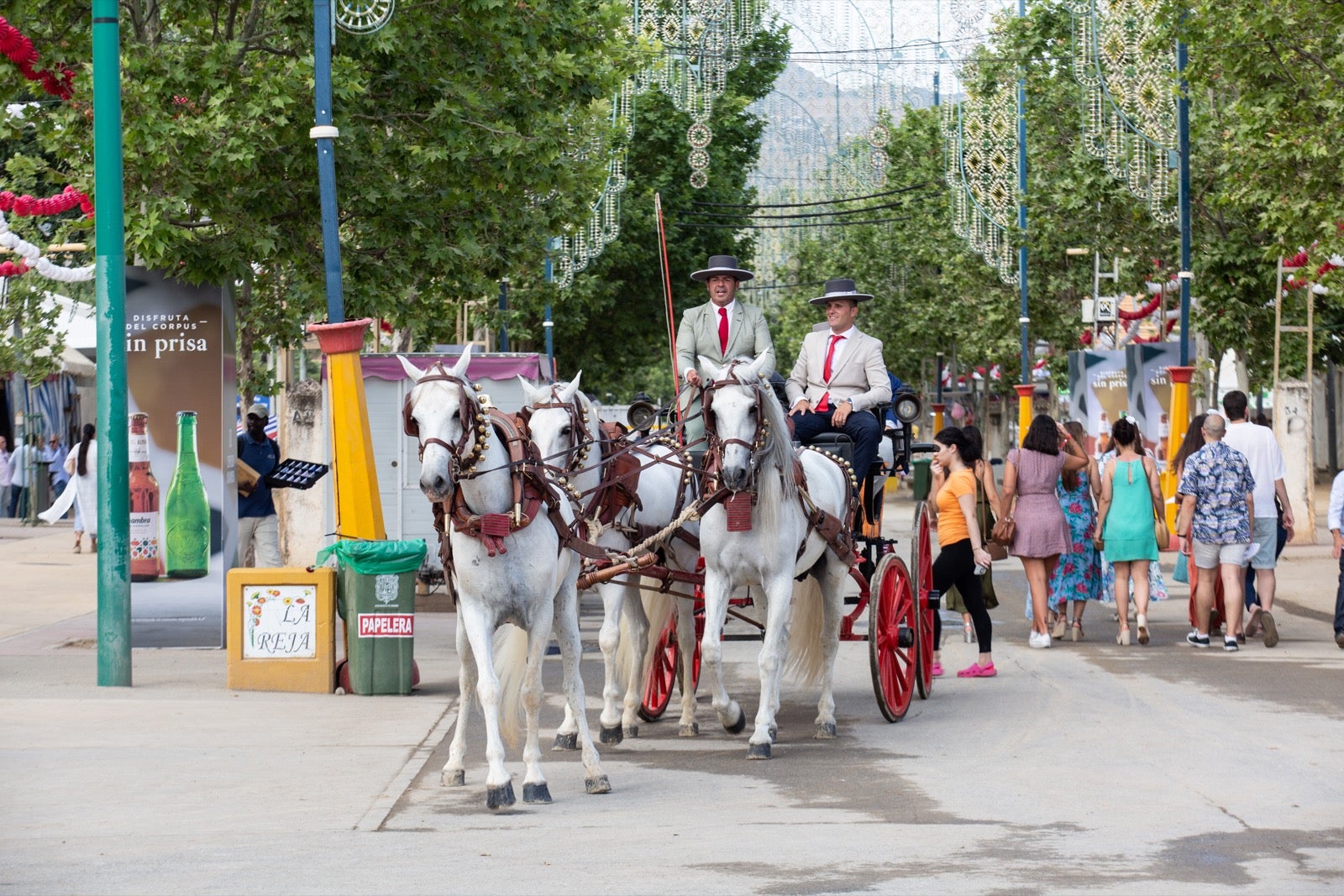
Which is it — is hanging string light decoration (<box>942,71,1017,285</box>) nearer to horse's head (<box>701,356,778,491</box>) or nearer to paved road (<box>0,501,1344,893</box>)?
paved road (<box>0,501,1344,893</box>)

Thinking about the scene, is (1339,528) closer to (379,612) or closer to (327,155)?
(379,612)

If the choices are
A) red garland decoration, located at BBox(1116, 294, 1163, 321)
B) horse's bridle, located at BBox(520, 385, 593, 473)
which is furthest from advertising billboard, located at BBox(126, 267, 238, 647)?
red garland decoration, located at BBox(1116, 294, 1163, 321)

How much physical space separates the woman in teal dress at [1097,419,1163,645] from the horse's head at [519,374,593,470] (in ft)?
23.9

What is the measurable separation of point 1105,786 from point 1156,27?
1473 cm

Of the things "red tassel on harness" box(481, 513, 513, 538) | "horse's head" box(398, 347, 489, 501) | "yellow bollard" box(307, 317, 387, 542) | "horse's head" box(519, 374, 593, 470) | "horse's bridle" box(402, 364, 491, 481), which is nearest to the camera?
"horse's head" box(398, 347, 489, 501)

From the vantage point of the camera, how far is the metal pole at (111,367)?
42.7ft

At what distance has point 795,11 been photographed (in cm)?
3080

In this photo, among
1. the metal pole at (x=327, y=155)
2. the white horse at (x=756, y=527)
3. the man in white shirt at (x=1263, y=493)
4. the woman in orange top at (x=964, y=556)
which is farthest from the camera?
the man in white shirt at (x=1263, y=493)

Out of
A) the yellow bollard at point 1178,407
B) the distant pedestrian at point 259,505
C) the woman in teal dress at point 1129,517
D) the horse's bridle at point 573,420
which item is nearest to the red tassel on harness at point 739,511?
the horse's bridle at point 573,420

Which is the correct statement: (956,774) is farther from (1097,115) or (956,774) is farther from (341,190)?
(1097,115)

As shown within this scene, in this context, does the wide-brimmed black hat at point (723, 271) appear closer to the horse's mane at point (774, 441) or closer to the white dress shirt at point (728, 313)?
the white dress shirt at point (728, 313)

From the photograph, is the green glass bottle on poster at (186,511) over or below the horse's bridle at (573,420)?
below

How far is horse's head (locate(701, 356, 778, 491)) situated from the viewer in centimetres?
980

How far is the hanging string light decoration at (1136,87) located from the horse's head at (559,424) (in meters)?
12.8
